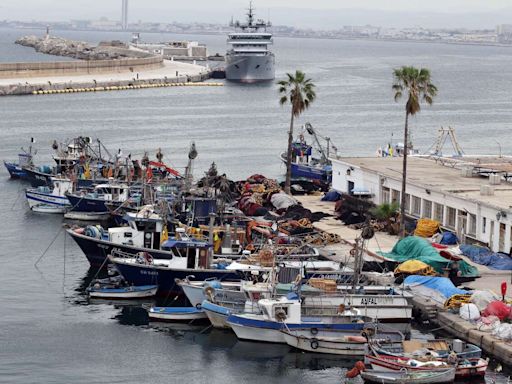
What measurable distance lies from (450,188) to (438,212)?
4.44ft

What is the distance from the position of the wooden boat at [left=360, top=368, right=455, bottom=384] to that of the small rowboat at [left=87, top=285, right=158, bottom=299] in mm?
12092

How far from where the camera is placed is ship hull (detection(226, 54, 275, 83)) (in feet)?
627

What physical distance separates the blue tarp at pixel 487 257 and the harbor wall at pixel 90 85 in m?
114

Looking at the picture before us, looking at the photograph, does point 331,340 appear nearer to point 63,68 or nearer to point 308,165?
point 308,165

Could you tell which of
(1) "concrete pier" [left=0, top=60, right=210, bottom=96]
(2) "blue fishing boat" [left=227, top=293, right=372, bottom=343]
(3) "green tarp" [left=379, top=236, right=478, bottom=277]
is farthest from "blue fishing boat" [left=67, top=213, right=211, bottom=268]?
(1) "concrete pier" [left=0, top=60, right=210, bottom=96]

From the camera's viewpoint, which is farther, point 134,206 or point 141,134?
point 141,134

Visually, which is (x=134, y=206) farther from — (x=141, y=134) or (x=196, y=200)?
(x=141, y=134)

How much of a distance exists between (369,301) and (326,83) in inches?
5953

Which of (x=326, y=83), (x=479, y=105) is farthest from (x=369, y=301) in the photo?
(x=326, y=83)

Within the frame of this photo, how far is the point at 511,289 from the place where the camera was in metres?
44.8

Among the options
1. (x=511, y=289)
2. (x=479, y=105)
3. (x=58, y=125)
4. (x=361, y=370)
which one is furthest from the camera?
(x=479, y=105)

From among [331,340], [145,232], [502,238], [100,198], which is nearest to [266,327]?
[331,340]

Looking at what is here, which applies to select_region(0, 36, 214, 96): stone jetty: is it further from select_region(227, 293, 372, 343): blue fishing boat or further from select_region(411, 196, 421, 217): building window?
select_region(227, 293, 372, 343): blue fishing boat

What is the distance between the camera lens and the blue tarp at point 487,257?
48.2 metres
